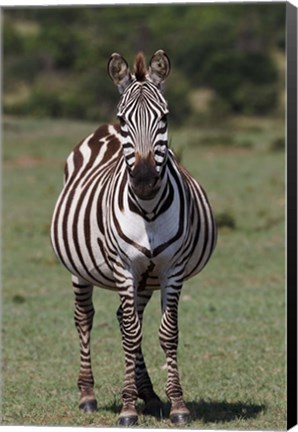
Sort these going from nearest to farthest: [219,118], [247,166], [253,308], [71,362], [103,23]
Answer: [71,362] < [253,308] < [247,166] < [219,118] < [103,23]

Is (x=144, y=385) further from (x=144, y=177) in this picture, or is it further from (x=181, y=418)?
(x=144, y=177)

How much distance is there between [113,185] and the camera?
665 centimetres

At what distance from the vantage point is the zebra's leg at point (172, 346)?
6430 mm

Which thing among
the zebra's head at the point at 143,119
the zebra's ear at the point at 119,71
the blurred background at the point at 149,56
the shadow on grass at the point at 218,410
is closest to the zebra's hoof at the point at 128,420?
the shadow on grass at the point at 218,410

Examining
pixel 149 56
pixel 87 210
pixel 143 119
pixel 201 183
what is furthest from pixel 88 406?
pixel 149 56

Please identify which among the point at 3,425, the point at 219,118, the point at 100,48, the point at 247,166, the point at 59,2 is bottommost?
the point at 3,425

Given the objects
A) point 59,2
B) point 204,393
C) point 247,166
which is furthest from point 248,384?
A: point 247,166

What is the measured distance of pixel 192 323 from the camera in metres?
10.6

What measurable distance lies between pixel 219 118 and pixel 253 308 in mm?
22324

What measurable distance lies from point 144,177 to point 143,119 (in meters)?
0.33

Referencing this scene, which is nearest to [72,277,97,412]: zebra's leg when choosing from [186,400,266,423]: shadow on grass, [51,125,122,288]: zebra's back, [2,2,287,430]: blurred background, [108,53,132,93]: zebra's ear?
[2,2,287,430]: blurred background

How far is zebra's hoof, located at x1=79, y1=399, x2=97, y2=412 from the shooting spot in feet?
23.7

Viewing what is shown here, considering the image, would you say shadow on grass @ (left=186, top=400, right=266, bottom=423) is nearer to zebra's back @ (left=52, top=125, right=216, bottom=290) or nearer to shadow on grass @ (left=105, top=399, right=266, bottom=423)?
shadow on grass @ (left=105, top=399, right=266, bottom=423)

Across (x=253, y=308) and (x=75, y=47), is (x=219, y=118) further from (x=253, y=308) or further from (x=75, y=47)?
(x=253, y=308)
